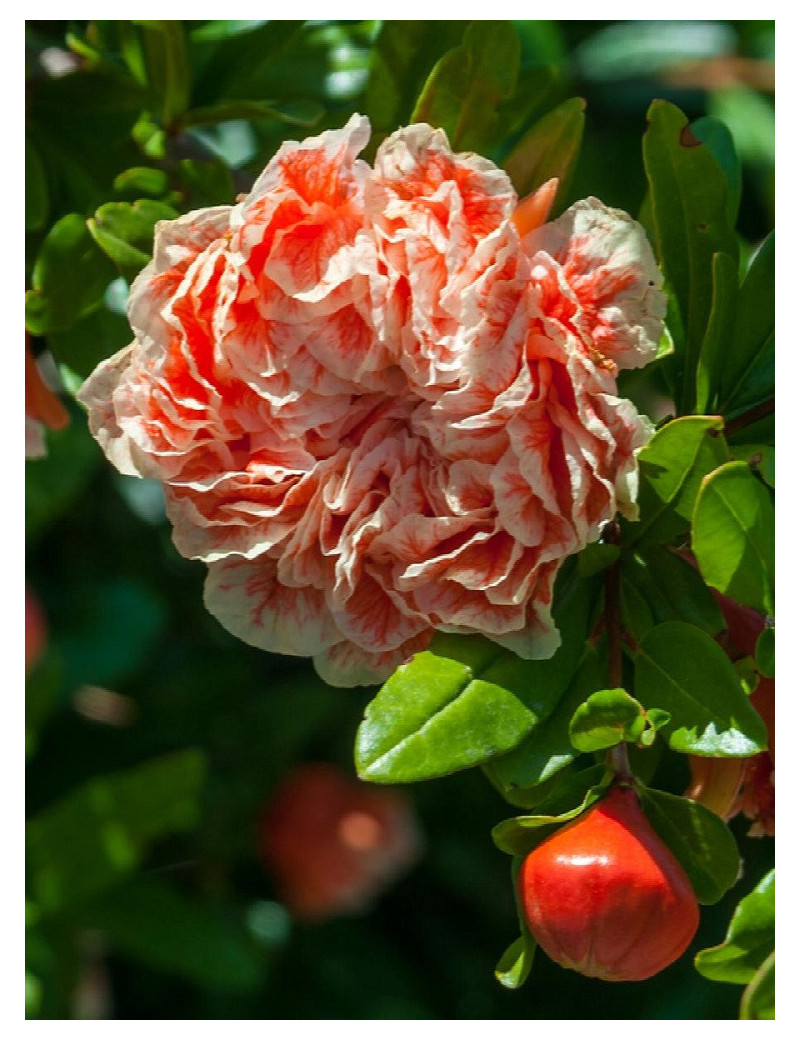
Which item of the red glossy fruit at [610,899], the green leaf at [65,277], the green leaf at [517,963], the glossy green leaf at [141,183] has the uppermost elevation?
the glossy green leaf at [141,183]

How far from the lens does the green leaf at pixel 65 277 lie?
2.95ft

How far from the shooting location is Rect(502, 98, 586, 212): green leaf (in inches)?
28.5

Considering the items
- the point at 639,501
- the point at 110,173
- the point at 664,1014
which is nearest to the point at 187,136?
the point at 110,173

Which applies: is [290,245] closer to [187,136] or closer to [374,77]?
[374,77]

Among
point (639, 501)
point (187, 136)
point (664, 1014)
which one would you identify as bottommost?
point (664, 1014)

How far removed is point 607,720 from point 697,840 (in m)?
0.09

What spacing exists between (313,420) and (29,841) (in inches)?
44.6

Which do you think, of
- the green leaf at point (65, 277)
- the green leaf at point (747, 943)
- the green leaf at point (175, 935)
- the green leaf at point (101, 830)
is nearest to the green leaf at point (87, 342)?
the green leaf at point (65, 277)

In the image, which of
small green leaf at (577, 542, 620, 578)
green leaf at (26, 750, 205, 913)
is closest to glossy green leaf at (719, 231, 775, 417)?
small green leaf at (577, 542, 620, 578)

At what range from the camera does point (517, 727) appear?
2.19 ft

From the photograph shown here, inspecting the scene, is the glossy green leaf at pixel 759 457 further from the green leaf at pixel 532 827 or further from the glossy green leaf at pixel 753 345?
the green leaf at pixel 532 827

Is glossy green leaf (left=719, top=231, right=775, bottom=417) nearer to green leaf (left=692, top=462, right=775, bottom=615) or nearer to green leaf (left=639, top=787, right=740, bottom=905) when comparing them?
green leaf (left=692, top=462, right=775, bottom=615)

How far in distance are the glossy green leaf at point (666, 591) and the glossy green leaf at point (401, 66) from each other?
35cm

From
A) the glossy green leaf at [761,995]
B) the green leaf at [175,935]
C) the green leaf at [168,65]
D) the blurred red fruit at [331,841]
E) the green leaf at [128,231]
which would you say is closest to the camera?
the glossy green leaf at [761,995]
